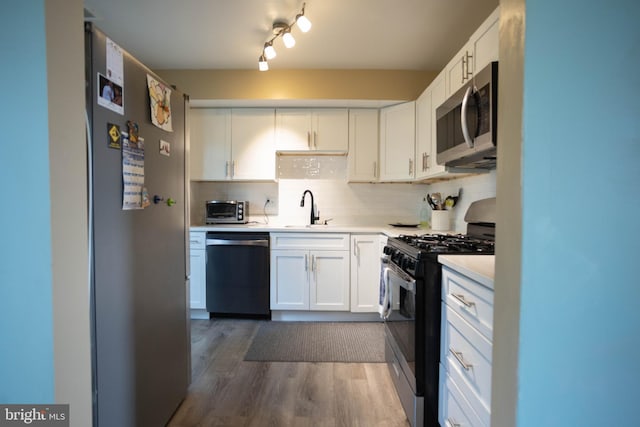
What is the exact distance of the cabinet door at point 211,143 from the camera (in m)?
3.26

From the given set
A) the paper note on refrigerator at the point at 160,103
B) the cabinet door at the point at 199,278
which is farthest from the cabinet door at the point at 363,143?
the paper note on refrigerator at the point at 160,103

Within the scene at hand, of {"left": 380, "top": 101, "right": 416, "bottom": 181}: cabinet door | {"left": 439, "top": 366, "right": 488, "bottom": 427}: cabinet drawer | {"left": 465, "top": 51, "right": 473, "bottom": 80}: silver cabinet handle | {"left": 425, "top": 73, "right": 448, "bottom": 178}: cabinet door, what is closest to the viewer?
{"left": 439, "top": 366, "right": 488, "bottom": 427}: cabinet drawer

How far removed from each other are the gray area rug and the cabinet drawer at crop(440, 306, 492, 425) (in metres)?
1.11

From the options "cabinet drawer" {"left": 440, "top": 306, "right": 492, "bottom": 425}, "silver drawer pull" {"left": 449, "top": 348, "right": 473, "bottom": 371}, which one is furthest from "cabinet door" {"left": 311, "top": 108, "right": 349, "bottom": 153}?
"silver drawer pull" {"left": 449, "top": 348, "right": 473, "bottom": 371}

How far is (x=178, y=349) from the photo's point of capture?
1.67 m

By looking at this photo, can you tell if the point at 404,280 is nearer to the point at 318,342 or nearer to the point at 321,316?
the point at 318,342

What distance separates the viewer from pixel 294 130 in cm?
323

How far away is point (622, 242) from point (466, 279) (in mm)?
557

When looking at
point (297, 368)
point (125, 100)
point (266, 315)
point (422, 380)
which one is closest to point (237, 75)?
point (125, 100)

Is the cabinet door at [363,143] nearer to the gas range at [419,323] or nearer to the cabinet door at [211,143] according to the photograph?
the cabinet door at [211,143]

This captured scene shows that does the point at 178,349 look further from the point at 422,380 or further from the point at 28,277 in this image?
the point at 422,380

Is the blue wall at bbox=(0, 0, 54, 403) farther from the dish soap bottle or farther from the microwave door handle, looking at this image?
the dish soap bottle

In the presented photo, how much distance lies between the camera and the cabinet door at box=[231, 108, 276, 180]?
323 cm

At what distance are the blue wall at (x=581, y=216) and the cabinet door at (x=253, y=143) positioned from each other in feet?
9.13
